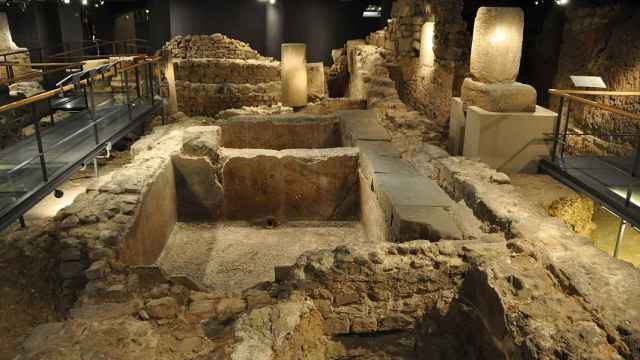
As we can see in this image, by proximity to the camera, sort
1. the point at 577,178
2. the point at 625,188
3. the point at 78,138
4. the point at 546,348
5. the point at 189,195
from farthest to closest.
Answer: the point at 189,195, the point at 78,138, the point at 577,178, the point at 625,188, the point at 546,348

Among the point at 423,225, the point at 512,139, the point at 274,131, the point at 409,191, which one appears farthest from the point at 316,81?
the point at 423,225

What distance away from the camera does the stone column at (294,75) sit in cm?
1253

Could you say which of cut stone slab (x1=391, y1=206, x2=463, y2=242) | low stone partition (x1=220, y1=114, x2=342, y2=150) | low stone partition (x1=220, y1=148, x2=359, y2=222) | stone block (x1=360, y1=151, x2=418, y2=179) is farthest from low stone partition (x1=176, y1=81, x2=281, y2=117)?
cut stone slab (x1=391, y1=206, x2=463, y2=242)

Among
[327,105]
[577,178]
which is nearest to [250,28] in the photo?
[327,105]

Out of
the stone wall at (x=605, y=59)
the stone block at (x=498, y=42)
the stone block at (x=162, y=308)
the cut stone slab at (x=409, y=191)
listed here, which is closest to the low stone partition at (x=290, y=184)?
the cut stone slab at (x=409, y=191)

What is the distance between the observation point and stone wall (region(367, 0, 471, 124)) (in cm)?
967

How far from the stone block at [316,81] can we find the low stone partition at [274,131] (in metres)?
5.35

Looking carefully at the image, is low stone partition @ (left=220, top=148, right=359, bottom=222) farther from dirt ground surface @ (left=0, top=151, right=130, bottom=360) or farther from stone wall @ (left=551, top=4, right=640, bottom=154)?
stone wall @ (left=551, top=4, right=640, bottom=154)

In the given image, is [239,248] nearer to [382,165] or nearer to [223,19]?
[382,165]

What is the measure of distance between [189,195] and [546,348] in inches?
194

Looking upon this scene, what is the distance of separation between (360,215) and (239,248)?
5.45 feet

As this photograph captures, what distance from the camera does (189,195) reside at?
21.3ft

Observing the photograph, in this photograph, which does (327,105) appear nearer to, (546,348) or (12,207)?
(12,207)

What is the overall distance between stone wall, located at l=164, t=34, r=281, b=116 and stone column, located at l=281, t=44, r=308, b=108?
1431 mm
